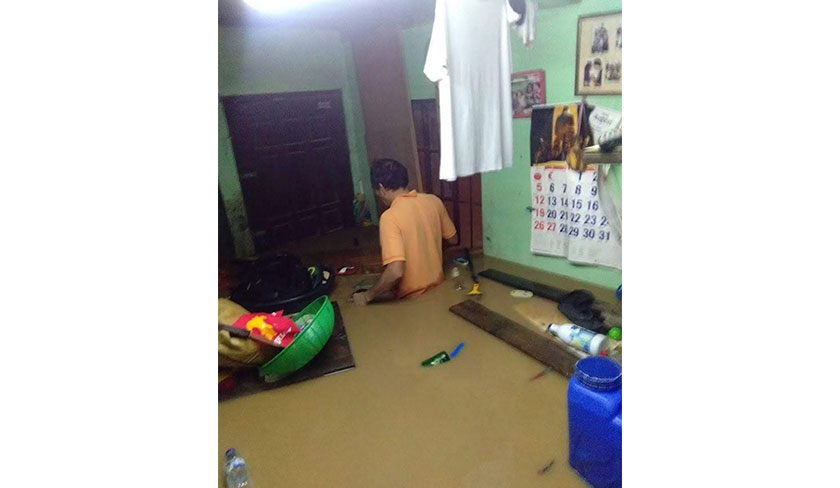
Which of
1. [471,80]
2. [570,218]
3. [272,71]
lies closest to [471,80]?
[471,80]

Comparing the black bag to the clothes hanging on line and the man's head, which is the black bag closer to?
the man's head

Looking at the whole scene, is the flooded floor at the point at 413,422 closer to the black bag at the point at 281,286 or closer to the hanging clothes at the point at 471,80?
the black bag at the point at 281,286

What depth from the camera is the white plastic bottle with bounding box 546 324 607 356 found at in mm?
2461

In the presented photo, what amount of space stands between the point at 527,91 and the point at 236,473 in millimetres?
2879

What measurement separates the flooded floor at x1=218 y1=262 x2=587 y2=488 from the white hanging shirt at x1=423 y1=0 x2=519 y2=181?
106cm

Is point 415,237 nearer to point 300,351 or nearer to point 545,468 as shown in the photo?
point 300,351

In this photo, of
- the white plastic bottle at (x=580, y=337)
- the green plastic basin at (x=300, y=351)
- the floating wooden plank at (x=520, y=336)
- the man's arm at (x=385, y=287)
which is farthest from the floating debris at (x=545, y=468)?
the man's arm at (x=385, y=287)

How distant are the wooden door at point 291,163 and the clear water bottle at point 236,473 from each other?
314 cm

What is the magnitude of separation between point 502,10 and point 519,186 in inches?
73.4

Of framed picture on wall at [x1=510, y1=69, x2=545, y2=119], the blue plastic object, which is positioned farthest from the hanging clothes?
framed picture on wall at [x1=510, y1=69, x2=545, y2=119]
